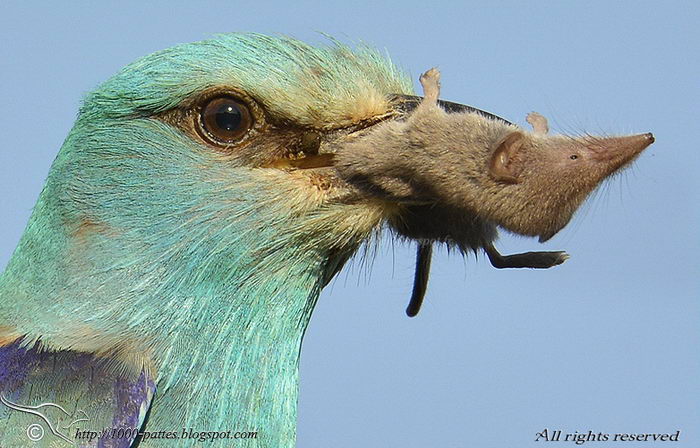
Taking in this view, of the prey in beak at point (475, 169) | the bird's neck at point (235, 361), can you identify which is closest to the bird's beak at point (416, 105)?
the prey in beak at point (475, 169)

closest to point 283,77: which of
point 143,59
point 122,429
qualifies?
point 143,59

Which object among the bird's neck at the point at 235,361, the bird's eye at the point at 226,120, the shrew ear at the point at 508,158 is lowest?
the bird's neck at the point at 235,361

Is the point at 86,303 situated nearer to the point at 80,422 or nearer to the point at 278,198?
the point at 80,422

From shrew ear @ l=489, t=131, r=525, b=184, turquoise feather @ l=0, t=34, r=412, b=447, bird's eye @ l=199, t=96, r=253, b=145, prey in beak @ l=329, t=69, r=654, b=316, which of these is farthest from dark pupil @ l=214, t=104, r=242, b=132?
shrew ear @ l=489, t=131, r=525, b=184

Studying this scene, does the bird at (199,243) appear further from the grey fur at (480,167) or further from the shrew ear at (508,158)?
the shrew ear at (508,158)

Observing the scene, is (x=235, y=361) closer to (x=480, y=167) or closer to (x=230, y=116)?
(x=230, y=116)

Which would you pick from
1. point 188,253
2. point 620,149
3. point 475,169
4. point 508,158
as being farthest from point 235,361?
point 620,149

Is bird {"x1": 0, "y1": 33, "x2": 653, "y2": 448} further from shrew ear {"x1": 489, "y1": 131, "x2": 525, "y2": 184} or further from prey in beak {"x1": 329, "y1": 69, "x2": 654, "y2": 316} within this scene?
shrew ear {"x1": 489, "y1": 131, "x2": 525, "y2": 184}
